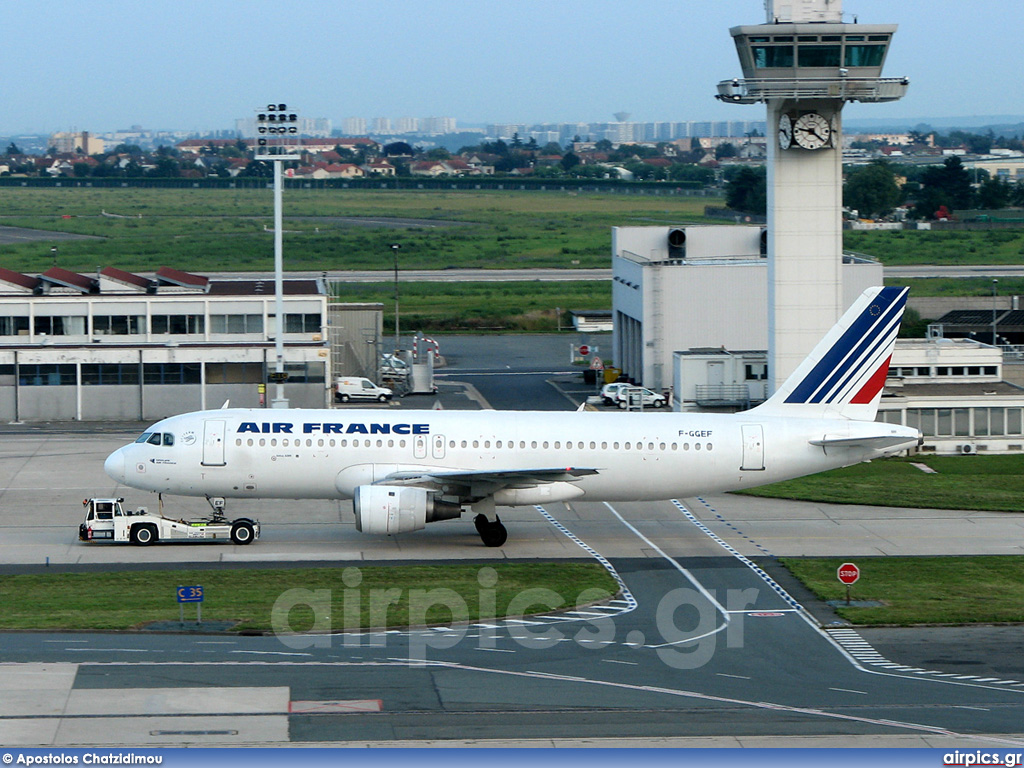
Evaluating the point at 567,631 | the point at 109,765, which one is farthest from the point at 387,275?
the point at 109,765

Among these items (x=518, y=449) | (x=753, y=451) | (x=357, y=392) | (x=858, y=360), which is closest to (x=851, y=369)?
(x=858, y=360)

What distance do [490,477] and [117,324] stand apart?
38.1 meters

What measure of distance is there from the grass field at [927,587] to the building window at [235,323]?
40.2 m

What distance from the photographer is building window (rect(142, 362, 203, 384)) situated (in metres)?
74.8

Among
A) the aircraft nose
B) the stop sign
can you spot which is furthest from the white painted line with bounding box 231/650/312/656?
the stop sign

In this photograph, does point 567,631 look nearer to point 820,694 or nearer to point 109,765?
point 820,694

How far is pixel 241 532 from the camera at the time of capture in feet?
151

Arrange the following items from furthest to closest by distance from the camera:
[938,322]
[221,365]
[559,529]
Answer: [938,322], [221,365], [559,529]

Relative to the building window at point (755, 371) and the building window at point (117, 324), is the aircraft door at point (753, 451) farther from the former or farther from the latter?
the building window at point (117, 324)

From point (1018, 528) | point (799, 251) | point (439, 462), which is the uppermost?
point (799, 251)

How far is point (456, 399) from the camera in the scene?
82562mm

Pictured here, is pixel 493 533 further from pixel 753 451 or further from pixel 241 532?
pixel 753 451

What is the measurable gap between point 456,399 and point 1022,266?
103778mm

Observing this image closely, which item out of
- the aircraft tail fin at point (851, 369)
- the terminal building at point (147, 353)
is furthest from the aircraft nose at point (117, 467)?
the terminal building at point (147, 353)
